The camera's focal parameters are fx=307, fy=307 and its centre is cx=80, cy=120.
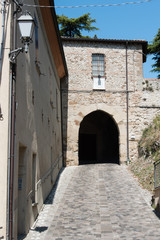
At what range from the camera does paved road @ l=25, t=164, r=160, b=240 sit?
6.73 meters

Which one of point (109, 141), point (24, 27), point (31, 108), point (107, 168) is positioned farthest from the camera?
point (109, 141)

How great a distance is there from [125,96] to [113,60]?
7.27ft

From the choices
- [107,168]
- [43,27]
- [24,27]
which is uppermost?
[43,27]

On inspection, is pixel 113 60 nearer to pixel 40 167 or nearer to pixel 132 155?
pixel 132 155

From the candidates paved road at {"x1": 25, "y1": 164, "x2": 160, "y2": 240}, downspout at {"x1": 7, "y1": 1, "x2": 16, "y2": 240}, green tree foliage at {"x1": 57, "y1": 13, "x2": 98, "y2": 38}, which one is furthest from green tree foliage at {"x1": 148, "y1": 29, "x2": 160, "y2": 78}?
downspout at {"x1": 7, "y1": 1, "x2": 16, "y2": 240}

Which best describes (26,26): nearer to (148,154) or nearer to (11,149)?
(11,149)

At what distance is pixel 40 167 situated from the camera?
29.2 ft

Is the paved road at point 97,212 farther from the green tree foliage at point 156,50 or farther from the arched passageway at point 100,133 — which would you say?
the green tree foliage at point 156,50

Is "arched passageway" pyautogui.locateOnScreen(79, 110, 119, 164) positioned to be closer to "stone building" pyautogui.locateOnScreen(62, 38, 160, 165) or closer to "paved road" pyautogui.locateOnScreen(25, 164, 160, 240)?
"stone building" pyautogui.locateOnScreen(62, 38, 160, 165)

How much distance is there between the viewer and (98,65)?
17453mm

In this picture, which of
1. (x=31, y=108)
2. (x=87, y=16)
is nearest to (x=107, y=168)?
(x=31, y=108)

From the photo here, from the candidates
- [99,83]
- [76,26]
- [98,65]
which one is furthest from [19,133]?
[76,26]

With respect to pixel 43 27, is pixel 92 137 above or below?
below

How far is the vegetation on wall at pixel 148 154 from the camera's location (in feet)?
38.7
